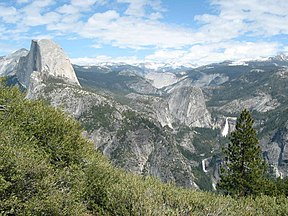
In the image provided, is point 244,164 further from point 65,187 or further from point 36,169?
point 36,169

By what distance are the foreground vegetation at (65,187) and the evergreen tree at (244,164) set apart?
21.2 metres

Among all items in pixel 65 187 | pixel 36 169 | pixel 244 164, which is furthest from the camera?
pixel 244 164

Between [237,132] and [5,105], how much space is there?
3955cm

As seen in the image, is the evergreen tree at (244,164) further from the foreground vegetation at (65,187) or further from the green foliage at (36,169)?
the green foliage at (36,169)

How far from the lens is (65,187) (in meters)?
29.8

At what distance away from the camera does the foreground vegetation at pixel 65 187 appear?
85.1 ft

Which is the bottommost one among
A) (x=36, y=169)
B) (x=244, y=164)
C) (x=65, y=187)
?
(x=244, y=164)

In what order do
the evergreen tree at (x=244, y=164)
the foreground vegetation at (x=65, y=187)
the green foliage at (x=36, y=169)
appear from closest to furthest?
the green foliage at (x=36, y=169), the foreground vegetation at (x=65, y=187), the evergreen tree at (x=244, y=164)

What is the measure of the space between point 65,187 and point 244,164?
1614 inches

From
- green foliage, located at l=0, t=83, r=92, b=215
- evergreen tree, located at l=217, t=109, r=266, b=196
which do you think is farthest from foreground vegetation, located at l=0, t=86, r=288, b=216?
evergreen tree, located at l=217, t=109, r=266, b=196

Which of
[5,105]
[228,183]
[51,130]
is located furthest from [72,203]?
[228,183]

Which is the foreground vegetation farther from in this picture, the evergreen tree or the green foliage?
the evergreen tree

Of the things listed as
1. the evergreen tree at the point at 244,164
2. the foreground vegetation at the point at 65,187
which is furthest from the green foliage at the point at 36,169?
the evergreen tree at the point at 244,164

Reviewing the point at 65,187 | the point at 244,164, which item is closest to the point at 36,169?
the point at 65,187
